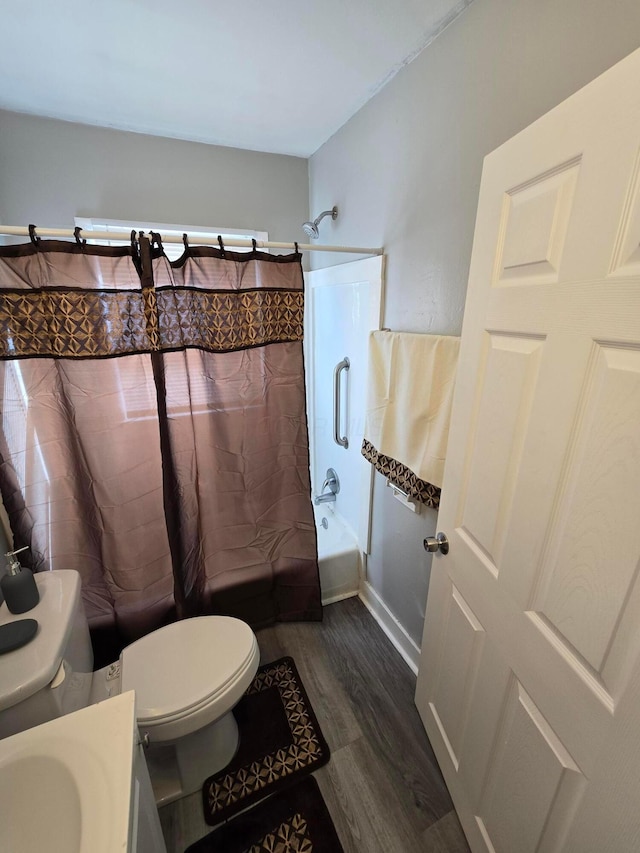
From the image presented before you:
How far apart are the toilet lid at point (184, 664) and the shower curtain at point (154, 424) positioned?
32 cm

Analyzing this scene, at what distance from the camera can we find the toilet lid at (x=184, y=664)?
1.13 metres

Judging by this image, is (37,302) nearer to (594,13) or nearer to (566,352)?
(566,352)

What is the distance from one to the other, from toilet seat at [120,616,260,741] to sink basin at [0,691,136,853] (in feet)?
1.49

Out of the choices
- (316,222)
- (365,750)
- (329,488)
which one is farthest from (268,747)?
(316,222)

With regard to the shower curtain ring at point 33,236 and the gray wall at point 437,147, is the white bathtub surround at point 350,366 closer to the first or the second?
the gray wall at point 437,147

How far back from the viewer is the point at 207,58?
1235 mm

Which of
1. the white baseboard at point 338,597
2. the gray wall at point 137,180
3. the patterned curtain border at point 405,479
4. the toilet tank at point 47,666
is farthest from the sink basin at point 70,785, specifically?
the gray wall at point 137,180

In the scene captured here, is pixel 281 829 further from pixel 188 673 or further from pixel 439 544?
pixel 439 544

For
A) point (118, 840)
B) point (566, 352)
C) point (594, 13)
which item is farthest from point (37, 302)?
point (594, 13)

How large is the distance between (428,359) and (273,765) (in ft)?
5.22

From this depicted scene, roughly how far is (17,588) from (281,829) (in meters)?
1.13

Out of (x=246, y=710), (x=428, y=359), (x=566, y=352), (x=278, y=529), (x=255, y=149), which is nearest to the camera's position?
(x=566, y=352)

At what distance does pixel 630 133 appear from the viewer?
54cm

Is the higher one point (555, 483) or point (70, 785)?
point (555, 483)
